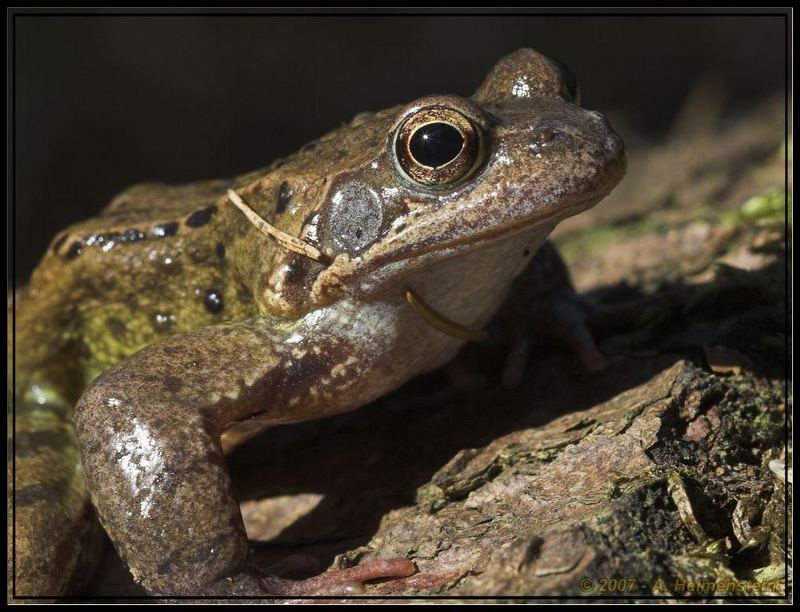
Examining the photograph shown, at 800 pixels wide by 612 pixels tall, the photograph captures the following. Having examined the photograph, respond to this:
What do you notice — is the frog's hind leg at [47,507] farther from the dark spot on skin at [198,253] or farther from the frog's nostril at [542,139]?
the frog's nostril at [542,139]

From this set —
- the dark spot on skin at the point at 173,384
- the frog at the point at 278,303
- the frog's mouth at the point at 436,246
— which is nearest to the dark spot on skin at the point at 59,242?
the frog at the point at 278,303

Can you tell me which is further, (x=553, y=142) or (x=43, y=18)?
(x=43, y=18)

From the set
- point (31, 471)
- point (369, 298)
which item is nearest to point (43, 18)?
point (31, 471)

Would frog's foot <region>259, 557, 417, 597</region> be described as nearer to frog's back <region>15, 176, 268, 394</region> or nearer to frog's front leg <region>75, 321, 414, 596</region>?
frog's front leg <region>75, 321, 414, 596</region>

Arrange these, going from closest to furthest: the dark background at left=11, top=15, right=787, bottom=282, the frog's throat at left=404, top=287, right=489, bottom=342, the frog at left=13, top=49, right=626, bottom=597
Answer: the frog at left=13, top=49, right=626, bottom=597
the frog's throat at left=404, top=287, right=489, bottom=342
the dark background at left=11, top=15, right=787, bottom=282

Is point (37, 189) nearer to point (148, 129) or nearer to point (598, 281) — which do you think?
point (148, 129)

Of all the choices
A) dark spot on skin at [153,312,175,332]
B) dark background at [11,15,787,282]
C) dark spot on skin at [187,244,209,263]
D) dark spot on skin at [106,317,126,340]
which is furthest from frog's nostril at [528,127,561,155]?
dark background at [11,15,787,282]

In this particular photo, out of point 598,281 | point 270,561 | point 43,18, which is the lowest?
point 270,561
